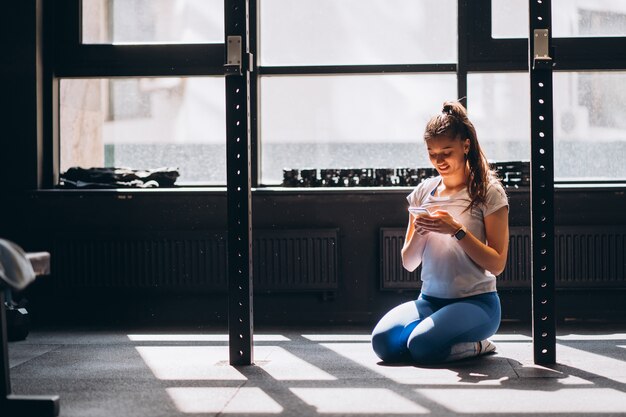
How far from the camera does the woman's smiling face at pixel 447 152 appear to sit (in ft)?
11.8

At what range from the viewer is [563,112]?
5.15m

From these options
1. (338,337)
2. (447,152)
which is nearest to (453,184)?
(447,152)

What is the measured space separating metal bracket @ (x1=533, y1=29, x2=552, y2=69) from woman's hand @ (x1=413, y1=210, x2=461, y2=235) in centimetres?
73

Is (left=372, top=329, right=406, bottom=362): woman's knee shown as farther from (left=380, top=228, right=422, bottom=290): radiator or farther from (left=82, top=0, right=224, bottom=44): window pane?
(left=82, top=0, right=224, bottom=44): window pane

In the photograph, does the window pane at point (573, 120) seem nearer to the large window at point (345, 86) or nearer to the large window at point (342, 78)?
the large window at point (342, 78)

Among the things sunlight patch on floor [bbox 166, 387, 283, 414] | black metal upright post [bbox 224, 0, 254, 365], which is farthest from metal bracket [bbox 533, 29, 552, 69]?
sunlight patch on floor [bbox 166, 387, 283, 414]

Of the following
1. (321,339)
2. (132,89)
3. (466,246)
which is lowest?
(321,339)

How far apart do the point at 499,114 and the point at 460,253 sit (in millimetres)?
1761

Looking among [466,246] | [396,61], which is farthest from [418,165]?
[466,246]

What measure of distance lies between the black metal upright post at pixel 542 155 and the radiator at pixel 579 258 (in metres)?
1.37

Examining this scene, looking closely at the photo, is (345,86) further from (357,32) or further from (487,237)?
(487,237)

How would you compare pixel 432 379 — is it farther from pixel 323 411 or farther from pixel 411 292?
pixel 411 292

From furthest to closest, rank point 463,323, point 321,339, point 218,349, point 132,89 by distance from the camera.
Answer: point 132,89 < point 321,339 < point 218,349 < point 463,323

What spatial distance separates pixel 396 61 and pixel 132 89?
1636mm
